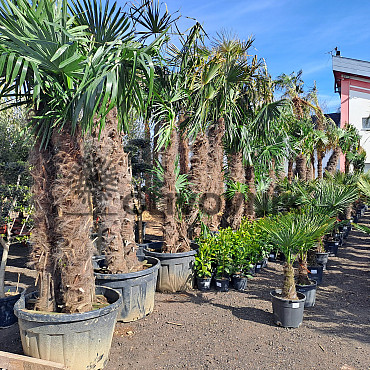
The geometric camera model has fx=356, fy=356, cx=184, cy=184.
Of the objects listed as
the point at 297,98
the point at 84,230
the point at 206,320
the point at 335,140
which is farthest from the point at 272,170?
the point at 84,230

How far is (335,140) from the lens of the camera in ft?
48.2

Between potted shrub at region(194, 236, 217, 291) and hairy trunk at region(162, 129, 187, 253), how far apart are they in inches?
16.3

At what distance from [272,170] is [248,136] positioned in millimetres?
3251

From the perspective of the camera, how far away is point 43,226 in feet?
12.0

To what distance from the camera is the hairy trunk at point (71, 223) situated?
3.57 m

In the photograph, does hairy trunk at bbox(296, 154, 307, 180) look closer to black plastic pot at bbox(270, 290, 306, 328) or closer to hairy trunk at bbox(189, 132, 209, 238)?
hairy trunk at bbox(189, 132, 209, 238)

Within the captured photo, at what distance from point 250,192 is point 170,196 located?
367cm

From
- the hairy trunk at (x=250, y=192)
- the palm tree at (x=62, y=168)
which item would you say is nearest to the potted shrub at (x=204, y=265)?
the palm tree at (x=62, y=168)

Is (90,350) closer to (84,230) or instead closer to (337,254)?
(84,230)

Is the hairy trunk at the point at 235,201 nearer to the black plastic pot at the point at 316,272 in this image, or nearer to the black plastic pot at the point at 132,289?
the black plastic pot at the point at 316,272

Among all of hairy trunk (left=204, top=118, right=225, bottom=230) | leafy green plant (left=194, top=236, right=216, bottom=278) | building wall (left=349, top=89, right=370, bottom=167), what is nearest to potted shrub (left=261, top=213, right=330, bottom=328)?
leafy green plant (left=194, top=236, right=216, bottom=278)

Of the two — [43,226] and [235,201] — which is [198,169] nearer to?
[235,201]

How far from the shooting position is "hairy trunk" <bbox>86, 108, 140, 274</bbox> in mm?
4848

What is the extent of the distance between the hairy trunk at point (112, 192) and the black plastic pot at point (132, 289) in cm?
24
